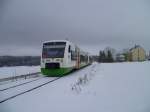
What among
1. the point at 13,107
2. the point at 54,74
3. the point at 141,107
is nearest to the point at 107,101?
the point at 141,107

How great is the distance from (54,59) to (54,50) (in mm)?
1027

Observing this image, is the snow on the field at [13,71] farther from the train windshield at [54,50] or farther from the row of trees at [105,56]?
the row of trees at [105,56]

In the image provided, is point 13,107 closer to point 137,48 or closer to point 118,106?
point 118,106

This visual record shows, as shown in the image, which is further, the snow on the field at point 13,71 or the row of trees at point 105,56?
the row of trees at point 105,56

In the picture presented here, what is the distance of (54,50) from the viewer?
63.8 feet

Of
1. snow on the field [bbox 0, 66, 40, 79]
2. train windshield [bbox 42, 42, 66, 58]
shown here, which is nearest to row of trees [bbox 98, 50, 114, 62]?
snow on the field [bbox 0, 66, 40, 79]

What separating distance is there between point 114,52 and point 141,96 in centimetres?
10477

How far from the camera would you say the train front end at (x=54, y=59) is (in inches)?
731

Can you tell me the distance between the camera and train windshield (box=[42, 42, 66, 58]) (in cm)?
1911

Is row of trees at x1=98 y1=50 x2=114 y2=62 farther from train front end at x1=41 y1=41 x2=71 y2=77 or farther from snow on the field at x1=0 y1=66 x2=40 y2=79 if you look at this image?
train front end at x1=41 y1=41 x2=71 y2=77

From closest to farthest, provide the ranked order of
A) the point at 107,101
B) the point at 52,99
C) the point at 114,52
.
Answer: the point at 107,101 < the point at 52,99 < the point at 114,52

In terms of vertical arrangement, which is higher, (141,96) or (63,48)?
(63,48)

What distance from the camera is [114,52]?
112 m

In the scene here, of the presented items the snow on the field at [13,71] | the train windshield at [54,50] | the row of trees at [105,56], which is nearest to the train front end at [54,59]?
the train windshield at [54,50]
